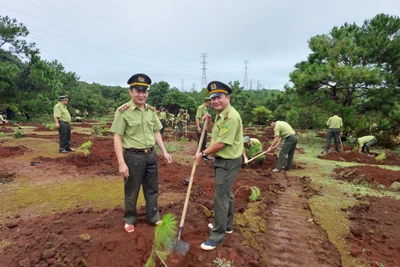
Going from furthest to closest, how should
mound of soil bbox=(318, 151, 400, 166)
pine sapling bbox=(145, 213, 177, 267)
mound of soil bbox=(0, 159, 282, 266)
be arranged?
mound of soil bbox=(318, 151, 400, 166) < mound of soil bbox=(0, 159, 282, 266) < pine sapling bbox=(145, 213, 177, 267)

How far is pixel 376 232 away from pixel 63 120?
7869 millimetres

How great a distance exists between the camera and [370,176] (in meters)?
6.20

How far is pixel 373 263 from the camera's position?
278 centimetres

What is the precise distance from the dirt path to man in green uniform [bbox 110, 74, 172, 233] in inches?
66.9

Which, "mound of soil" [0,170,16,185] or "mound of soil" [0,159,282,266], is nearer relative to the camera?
"mound of soil" [0,159,282,266]

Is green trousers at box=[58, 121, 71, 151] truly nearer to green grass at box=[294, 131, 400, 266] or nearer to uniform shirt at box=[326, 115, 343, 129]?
green grass at box=[294, 131, 400, 266]

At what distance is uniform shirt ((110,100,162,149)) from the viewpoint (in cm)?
291

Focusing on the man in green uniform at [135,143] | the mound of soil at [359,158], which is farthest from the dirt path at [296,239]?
the mound of soil at [359,158]

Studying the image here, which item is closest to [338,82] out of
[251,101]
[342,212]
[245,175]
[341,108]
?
[341,108]

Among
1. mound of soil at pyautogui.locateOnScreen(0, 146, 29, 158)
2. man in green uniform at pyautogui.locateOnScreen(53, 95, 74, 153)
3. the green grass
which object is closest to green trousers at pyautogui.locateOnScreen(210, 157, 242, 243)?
the green grass

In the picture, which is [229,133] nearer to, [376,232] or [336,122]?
[376,232]

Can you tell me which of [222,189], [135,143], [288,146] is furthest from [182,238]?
[288,146]

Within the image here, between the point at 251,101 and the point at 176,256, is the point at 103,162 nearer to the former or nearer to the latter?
the point at 176,256

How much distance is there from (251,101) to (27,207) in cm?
2559
